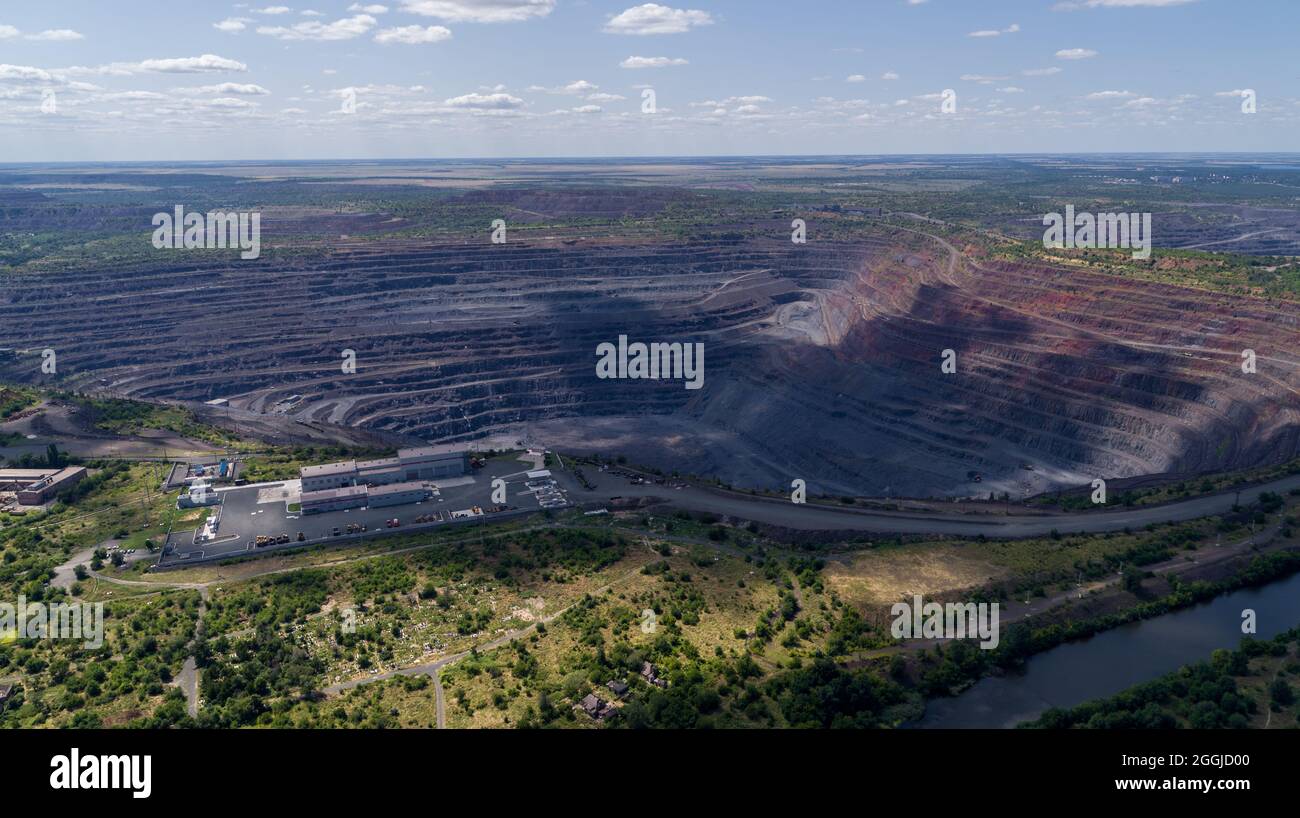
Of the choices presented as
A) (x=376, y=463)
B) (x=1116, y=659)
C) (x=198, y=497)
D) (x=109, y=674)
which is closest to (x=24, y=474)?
(x=198, y=497)

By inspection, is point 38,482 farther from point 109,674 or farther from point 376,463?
point 109,674

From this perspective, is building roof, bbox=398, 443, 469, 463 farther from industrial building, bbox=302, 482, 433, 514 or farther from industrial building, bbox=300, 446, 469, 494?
industrial building, bbox=302, 482, 433, 514

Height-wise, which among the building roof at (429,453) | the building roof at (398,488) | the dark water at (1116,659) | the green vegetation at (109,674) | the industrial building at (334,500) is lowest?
the dark water at (1116,659)

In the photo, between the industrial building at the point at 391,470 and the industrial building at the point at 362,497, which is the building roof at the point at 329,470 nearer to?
the industrial building at the point at 391,470

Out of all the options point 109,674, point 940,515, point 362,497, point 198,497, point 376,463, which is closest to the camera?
point 109,674

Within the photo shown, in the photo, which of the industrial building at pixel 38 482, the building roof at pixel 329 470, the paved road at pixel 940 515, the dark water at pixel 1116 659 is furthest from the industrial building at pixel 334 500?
the dark water at pixel 1116 659
